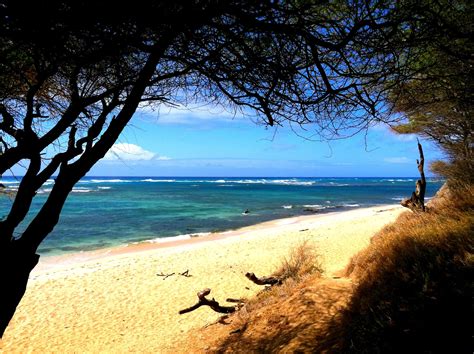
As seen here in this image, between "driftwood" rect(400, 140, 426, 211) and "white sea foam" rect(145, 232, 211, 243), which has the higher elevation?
"driftwood" rect(400, 140, 426, 211)

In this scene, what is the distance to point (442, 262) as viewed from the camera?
411 cm

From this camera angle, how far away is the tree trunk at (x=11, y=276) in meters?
2.47

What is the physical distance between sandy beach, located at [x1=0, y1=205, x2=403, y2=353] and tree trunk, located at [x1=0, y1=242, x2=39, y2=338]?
4709mm

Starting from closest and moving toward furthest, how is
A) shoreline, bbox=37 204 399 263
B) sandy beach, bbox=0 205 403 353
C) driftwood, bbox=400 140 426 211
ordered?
sandy beach, bbox=0 205 403 353
driftwood, bbox=400 140 426 211
shoreline, bbox=37 204 399 263

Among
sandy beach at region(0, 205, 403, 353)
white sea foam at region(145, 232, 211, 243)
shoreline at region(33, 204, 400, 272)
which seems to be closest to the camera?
sandy beach at region(0, 205, 403, 353)

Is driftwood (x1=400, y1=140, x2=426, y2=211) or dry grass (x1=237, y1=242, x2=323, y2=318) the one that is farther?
driftwood (x1=400, y1=140, x2=426, y2=211)

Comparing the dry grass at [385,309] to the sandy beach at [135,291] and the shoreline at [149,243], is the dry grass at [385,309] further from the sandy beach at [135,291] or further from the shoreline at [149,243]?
the shoreline at [149,243]

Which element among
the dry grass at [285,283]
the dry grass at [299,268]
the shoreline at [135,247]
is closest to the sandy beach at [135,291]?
the shoreline at [135,247]

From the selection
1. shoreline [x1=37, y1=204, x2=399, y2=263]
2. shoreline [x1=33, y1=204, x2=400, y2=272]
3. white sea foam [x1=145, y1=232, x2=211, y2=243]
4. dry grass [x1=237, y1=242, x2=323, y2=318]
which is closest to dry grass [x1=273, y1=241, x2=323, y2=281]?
dry grass [x1=237, y1=242, x2=323, y2=318]

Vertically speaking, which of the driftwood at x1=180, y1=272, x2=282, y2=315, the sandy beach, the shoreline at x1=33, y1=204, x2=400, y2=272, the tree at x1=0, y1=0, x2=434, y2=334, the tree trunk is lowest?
the shoreline at x1=33, y1=204, x2=400, y2=272

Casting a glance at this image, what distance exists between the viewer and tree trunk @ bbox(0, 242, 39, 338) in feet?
8.09

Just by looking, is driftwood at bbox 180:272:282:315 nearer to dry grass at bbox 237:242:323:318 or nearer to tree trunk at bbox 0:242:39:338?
dry grass at bbox 237:242:323:318

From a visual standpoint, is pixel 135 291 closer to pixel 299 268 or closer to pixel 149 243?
pixel 299 268

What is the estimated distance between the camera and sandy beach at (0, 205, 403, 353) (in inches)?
328
